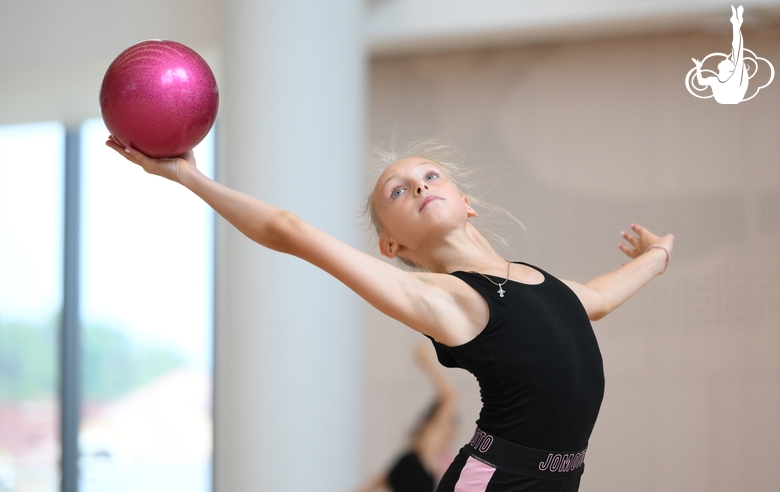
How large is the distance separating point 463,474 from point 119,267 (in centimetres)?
408

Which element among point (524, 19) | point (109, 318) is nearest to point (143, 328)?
point (109, 318)

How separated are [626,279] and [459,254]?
492mm

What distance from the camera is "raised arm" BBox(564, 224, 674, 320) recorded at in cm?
167

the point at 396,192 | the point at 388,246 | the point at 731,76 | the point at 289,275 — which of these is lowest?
the point at 289,275

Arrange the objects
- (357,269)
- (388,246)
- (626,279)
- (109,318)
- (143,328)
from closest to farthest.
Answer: (357,269) < (388,246) < (626,279) < (143,328) < (109,318)

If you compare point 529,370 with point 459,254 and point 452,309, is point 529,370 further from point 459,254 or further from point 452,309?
point 459,254

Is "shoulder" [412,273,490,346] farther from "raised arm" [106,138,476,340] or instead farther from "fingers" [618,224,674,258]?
"fingers" [618,224,674,258]

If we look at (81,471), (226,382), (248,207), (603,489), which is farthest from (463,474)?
(81,471)

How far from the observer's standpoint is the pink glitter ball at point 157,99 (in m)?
1.46

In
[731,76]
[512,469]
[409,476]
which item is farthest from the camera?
[731,76]

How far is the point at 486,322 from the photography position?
1.33 m

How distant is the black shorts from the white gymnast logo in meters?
3.03

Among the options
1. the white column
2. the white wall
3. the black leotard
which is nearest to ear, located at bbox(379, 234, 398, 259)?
the black leotard

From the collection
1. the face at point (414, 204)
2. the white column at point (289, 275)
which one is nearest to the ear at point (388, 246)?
the face at point (414, 204)
